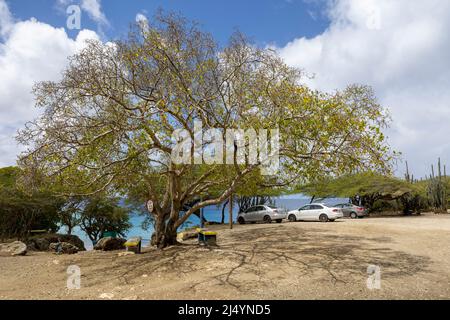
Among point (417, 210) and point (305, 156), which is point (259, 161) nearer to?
point (305, 156)

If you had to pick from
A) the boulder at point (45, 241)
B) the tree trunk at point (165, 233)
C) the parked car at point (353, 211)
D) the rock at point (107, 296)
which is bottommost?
the boulder at point (45, 241)

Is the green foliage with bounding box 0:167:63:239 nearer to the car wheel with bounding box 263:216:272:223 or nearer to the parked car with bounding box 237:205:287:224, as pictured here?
the parked car with bounding box 237:205:287:224

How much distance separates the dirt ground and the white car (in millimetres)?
9892

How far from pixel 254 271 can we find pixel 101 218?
81.0 ft

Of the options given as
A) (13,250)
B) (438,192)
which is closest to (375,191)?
(438,192)

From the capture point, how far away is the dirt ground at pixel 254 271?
8.02m

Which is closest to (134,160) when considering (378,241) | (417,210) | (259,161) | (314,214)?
(259,161)

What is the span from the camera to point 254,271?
9.68m

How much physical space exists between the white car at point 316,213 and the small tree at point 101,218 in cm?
1513

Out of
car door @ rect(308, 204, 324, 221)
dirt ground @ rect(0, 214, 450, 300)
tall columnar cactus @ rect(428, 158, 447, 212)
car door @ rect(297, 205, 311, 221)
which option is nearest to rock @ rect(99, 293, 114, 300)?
dirt ground @ rect(0, 214, 450, 300)

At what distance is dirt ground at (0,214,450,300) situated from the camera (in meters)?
8.02

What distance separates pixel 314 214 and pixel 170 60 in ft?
59.1

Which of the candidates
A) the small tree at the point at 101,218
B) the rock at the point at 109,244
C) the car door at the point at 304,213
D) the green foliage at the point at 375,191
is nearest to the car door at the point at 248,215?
the car door at the point at 304,213

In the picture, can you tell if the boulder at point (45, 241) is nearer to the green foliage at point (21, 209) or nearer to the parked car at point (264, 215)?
the green foliage at point (21, 209)
